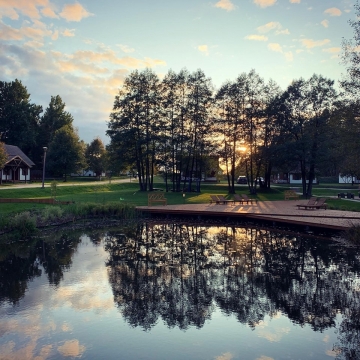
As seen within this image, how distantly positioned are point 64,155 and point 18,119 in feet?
46.0

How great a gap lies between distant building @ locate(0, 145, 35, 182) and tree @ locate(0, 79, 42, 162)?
10805 mm

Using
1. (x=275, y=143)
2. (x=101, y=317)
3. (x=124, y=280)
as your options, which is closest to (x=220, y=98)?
(x=275, y=143)

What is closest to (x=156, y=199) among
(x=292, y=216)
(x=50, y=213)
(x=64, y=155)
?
(x=50, y=213)

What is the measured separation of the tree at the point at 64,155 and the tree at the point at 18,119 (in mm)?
8330

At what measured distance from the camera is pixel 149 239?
17.7m

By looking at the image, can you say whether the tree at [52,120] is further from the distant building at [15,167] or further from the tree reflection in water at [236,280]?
the tree reflection in water at [236,280]

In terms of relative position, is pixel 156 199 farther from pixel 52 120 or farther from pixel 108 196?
pixel 52 120

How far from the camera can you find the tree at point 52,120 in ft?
235

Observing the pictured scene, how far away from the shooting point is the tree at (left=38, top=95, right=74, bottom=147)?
71.8m

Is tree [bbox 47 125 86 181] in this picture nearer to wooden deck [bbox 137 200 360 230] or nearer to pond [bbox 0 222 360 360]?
wooden deck [bbox 137 200 360 230]

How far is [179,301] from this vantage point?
946 cm

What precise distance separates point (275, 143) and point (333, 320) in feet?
110

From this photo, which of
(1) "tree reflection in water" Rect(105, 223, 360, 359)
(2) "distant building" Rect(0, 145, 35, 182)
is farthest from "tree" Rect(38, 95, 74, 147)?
(1) "tree reflection in water" Rect(105, 223, 360, 359)

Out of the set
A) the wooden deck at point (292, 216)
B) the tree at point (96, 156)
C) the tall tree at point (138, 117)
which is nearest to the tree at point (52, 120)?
the tree at point (96, 156)
